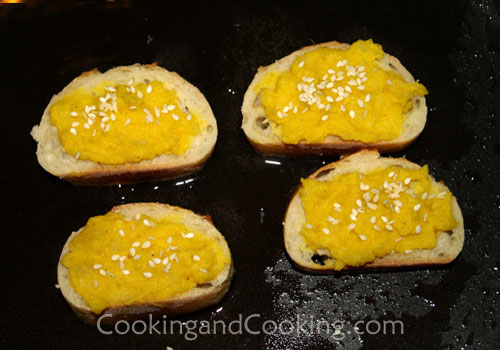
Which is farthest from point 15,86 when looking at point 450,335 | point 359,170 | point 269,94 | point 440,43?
point 450,335

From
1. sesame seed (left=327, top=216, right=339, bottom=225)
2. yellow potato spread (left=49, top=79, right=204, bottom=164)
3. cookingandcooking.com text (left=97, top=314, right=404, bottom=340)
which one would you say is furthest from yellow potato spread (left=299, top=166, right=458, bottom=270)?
yellow potato spread (left=49, top=79, right=204, bottom=164)

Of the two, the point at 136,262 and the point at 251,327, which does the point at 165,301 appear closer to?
the point at 136,262

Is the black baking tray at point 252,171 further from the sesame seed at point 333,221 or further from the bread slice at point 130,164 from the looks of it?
the sesame seed at point 333,221

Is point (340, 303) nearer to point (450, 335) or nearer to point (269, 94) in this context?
point (450, 335)

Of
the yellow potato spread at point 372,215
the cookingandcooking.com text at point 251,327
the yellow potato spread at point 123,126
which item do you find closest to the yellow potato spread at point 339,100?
the yellow potato spread at point 372,215

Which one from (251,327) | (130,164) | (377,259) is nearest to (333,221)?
(377,259)

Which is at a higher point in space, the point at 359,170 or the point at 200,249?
the point at 359,170

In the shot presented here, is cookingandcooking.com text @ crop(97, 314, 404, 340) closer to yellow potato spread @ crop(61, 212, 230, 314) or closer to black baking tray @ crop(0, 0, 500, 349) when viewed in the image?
black baking tray @ crop(0, 0, 500, 349)
